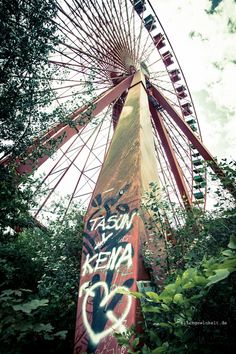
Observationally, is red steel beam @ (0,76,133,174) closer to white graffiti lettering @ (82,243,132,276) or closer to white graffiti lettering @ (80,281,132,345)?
white graffiti lettering @ (82,243,132,276)

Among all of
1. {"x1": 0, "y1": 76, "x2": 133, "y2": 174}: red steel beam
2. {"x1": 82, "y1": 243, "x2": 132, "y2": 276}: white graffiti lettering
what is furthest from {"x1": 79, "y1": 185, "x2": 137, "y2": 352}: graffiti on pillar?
{"x1": 0, "y1": 76, "x2": 133, "y2": 174}: red steel beam

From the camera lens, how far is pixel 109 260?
566 cm

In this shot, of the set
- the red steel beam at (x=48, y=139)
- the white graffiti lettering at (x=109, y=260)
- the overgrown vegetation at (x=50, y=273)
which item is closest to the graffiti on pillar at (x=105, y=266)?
the white graffiti lettering at (x=109, y=260)

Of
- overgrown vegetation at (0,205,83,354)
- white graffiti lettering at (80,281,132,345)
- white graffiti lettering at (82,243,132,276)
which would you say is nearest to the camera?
white graffiti lettering at (80,281,132,345)

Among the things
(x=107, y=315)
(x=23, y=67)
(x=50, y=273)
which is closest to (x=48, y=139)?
(x=23, y=67)

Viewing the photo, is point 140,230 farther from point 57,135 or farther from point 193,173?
point 193,173

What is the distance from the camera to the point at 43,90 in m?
7.26

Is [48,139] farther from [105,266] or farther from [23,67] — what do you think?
Result: [105,266]

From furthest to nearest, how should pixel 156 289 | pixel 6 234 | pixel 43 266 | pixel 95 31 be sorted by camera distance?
pixel 95 31
pixel 43 266
pixel 6 234
pixel 156 289

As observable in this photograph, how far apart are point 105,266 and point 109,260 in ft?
0.49

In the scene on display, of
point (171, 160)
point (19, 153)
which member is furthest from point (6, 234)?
point (171, 160)

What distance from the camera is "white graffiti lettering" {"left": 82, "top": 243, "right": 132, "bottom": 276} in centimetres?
539

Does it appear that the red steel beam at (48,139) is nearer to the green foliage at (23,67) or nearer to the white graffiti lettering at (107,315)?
the green foliage at (23,67)

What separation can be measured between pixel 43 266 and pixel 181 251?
4041 mm
